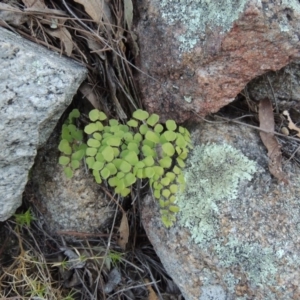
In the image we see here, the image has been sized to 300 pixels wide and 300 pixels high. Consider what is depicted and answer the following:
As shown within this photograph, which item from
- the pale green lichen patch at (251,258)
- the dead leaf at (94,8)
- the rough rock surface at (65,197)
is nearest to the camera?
the pale green lichen patch at (251,258)

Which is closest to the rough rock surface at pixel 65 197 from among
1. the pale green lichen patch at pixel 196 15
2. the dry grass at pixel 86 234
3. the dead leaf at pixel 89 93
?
the dry grass at pixel 86 234

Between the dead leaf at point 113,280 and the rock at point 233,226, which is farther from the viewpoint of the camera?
the dead leaf at point 113,280

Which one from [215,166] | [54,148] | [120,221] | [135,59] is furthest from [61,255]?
[135,59]

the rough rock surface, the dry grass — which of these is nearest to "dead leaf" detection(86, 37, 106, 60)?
the dry grass

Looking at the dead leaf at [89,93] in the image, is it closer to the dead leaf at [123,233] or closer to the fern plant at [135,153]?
the fern plant at [135,153]

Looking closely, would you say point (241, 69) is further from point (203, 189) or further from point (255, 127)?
point (203, 189)

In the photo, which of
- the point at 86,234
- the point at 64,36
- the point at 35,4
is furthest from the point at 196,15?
the point at 86,234

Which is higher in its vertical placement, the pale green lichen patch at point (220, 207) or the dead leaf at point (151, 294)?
the pale green lichen patch at point (220, 207)
